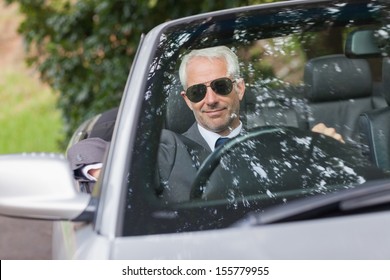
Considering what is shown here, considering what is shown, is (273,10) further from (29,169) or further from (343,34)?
(29,169)

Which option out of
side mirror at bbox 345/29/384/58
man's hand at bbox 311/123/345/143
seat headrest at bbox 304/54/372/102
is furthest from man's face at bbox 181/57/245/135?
side mirror at bbox 345/29/384/58

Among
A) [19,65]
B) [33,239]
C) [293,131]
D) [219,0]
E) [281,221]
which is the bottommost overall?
[19,65]

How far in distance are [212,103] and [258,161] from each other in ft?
1.21

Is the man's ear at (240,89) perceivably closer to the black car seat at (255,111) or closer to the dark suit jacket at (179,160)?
the black car seat at (255,111)

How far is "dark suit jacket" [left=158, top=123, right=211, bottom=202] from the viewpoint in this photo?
2658 mm

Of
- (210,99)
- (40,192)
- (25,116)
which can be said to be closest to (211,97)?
(210,99)

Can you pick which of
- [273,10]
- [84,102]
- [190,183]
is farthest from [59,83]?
[190,183]

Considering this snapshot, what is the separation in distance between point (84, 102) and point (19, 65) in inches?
297

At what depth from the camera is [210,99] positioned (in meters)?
3.07

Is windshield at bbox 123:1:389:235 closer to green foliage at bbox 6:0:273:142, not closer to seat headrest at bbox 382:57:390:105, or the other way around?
seat headrest at bbox 382:57:390:105

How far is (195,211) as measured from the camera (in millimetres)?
2463

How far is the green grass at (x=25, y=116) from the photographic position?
10.7 m

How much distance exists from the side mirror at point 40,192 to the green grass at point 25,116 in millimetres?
6346

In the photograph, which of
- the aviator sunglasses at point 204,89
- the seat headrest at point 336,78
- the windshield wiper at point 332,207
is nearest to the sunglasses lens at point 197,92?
the aviator sunglasses at point 204,89
